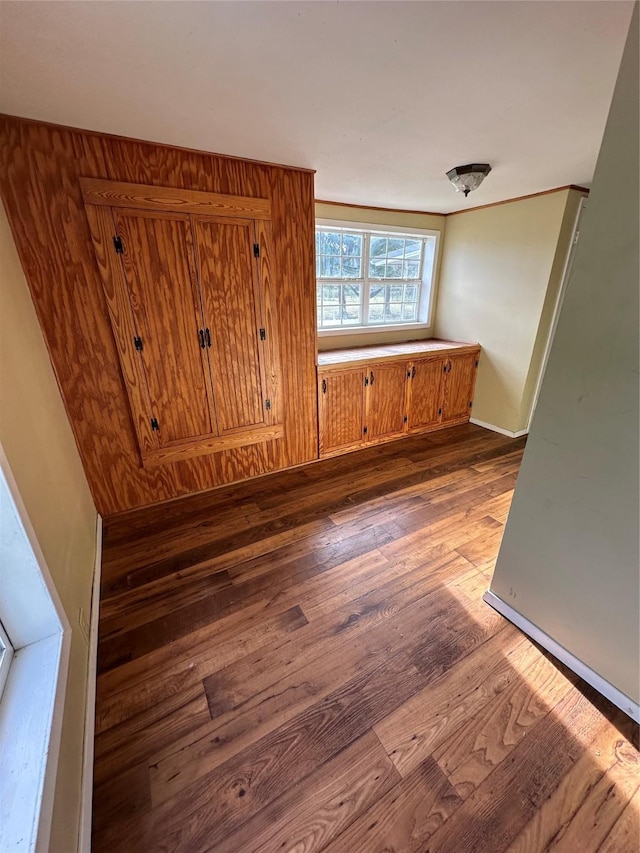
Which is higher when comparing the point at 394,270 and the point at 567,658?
the point at 394,270

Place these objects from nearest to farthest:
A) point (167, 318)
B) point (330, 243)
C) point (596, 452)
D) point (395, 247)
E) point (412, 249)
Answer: point (596, 452)
point (167, 318)
point (330, 243)
point (395, 247)
point (412, 249)

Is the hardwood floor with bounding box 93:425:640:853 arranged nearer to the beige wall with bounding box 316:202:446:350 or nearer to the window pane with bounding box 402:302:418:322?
the beige wall with bounding box 316:202:446:350

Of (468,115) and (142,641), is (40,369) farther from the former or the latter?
(468,115)

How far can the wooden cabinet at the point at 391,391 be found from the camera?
2.95m

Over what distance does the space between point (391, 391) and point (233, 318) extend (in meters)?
1.65

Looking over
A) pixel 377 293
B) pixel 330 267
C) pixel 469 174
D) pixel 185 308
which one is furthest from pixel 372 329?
pixel 185 308

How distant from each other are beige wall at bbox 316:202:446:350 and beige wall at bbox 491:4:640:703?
2.42 m

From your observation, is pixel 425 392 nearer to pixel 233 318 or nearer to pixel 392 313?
pixel 392 313

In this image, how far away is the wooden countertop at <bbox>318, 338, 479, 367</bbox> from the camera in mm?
2945

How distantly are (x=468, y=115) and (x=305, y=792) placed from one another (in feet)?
9.12

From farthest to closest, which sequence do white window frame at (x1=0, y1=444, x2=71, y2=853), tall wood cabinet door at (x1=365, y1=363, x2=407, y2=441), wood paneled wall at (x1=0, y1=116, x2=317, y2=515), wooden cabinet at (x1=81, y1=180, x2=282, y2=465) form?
tall wood cabinet door at (x1=365, y1=363, x2=407, y2=441) → wooden cabinet at (x1=81, y1=180, x2=282, y2=465) → wood paneled wall at (x1=0, y1=116, x2=317, y2=515) → white window frame at (x1=0, y1=444, x2=71, y2=853)

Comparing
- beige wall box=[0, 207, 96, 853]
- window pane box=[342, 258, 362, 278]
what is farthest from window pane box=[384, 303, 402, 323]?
beige wall box=[0, 207, 96, 853]

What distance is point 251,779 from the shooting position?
1056 mm

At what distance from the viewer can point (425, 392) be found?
341cm
